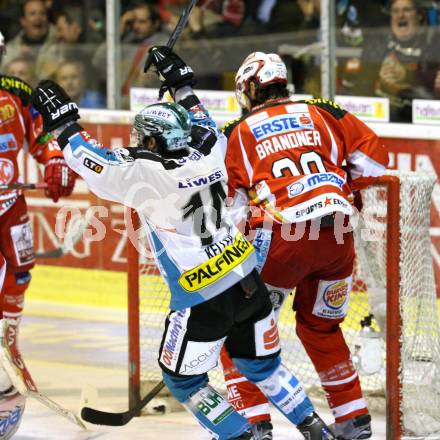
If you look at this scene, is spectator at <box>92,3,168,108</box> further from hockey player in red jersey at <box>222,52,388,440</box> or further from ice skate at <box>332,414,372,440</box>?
ice skate at <box>332,414,372,440</box>

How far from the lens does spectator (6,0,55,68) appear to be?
27.7 ft

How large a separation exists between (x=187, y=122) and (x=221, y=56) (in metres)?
3.31

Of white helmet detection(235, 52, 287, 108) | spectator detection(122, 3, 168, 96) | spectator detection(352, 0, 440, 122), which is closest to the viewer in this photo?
white helmet detection(235, 52, 287, 108)

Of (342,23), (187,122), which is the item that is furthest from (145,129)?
(342,23)

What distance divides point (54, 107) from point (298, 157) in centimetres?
93

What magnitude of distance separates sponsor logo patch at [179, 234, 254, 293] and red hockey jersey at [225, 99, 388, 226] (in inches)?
16.4

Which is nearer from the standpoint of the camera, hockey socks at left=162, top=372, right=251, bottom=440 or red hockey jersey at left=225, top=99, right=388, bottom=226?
hockey socks at left=162, top=372, right=251, bottom=440

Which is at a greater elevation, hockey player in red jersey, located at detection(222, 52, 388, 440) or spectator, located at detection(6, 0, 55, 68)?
spectator, located at detection(6, 0, 55, 68)

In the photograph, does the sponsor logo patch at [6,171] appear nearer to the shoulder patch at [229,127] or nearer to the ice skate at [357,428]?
the shoulder patch at [229,127]

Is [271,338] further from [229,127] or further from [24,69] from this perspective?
[24,69]

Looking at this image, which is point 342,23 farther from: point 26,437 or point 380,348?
point 26,437

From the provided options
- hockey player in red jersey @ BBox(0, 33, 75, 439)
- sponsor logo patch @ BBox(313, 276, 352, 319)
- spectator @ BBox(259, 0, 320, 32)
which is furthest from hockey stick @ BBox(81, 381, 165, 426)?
spectator @ BBox(259, 0, 320, 32)

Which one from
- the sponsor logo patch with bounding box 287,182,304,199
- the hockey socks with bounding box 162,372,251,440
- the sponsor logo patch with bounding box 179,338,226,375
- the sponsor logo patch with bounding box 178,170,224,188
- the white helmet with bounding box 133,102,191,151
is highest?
the white helmet with bounding box 133,102,191,151

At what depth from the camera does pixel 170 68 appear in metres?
5.05
